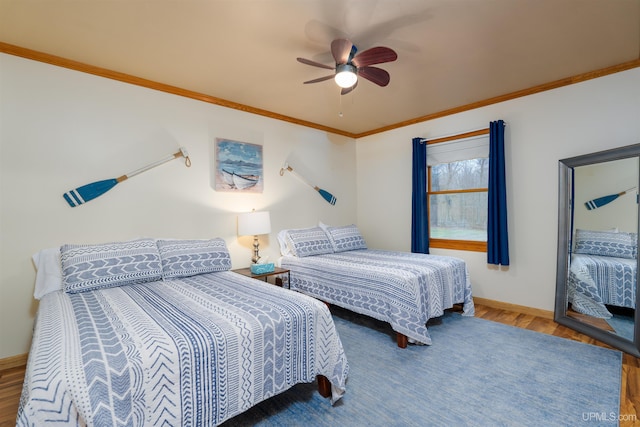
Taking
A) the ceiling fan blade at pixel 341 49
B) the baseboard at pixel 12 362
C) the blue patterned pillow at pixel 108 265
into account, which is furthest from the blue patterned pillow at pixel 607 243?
the baseboard at pixel 12 362

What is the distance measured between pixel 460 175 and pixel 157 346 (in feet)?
12.6

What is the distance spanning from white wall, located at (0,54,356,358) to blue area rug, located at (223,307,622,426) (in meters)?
1.99

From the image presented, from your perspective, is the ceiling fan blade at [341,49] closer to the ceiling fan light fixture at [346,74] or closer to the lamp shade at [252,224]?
the ceiling fan light fixture at [346,74]

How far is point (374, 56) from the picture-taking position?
214 centimetres

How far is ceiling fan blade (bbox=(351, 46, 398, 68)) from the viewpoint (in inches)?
81.0

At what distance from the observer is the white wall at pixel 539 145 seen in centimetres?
280

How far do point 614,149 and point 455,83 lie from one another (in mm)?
1478

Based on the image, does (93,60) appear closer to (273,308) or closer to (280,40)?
(280,40)

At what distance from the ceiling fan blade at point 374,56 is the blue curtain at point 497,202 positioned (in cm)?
199

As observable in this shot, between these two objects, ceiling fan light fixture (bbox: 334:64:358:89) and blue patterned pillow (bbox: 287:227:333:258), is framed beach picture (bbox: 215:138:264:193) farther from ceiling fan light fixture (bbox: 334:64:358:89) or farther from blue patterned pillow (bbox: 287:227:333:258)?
ceiling fan light fixture (bbox: 334:64:358:89)

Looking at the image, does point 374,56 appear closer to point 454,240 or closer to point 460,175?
point 460,175

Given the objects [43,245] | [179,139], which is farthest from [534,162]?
[43,245]

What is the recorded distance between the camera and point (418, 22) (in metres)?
2.06

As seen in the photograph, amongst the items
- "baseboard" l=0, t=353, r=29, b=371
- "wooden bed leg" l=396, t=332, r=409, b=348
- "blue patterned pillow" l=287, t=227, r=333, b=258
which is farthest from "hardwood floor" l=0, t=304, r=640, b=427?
"blue patterned pillow" l=287, t=227, r=333, b=258
